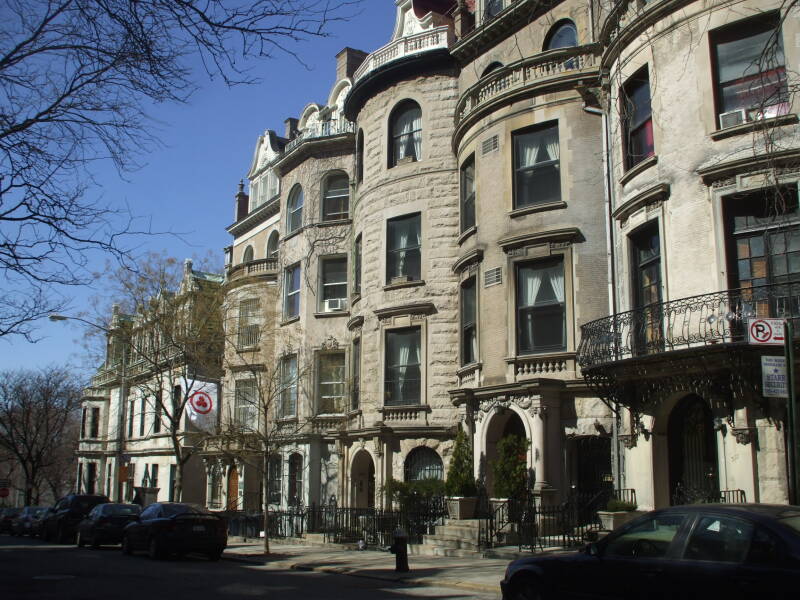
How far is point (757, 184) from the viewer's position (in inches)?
596

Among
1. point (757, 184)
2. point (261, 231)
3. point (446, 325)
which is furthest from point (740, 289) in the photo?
point (261, 231)

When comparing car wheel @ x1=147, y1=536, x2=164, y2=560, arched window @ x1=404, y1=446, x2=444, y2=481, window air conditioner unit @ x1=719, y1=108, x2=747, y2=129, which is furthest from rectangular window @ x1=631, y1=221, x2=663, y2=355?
car wheel @ x1=147, y1=536, x2=164, y2=560

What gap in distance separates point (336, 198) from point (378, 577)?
1860 cm

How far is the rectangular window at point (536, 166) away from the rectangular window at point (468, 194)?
2025mm

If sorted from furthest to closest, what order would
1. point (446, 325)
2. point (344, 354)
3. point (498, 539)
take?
point (344, 354), point (446, 325), point (498, 539)

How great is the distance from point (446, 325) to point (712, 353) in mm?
10830

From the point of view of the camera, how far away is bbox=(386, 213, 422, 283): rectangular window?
1006 inches

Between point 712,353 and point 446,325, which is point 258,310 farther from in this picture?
point 712,353

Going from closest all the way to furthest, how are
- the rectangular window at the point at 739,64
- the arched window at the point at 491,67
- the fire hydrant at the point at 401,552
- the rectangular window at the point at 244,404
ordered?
the rectangular window at the point at 739,64, the fire hydrant at the point at 401,552, the arched window at the point at 491,67, the rectangular window at the point at 244,404

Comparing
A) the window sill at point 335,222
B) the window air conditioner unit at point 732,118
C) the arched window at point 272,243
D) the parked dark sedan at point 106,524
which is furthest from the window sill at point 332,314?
the window air conditioner unit at point 732,118

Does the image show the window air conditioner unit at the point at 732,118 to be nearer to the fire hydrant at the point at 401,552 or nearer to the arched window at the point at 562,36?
the arched window at the point at 562,36

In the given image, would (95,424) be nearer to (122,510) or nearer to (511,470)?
(122,510)

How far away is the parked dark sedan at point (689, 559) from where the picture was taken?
721cm

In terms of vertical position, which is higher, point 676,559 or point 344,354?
point 344,354
